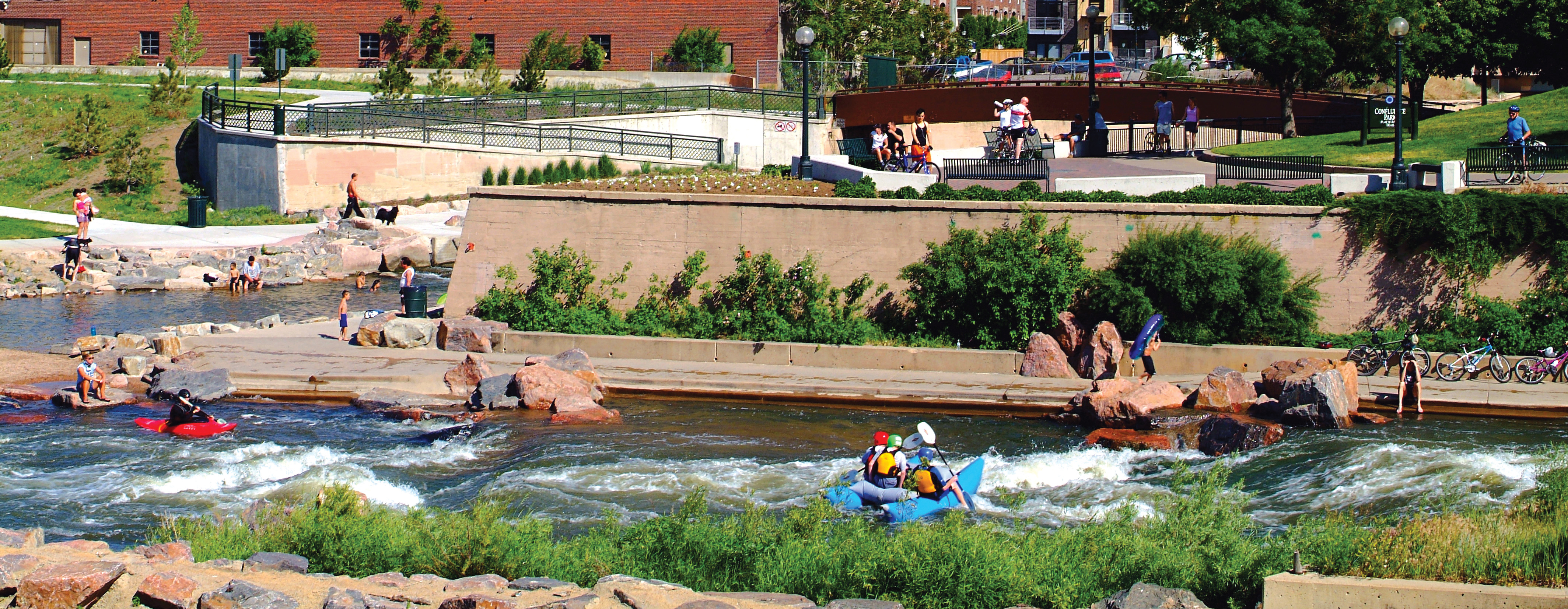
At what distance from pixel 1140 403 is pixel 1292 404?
2148 millimetres

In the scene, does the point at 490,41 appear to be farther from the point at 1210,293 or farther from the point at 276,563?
the point at 276,563

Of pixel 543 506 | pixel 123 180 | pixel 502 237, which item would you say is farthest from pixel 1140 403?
pixel 123 180

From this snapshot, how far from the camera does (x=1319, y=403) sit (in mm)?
20172

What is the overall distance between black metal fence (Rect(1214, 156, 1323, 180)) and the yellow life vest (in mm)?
16091

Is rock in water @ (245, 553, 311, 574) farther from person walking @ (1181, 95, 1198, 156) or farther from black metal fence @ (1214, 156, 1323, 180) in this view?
person walking @ (1181, 95, 1198, 156)

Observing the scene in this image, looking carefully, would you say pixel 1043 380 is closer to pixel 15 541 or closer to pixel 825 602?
pixel 825 602

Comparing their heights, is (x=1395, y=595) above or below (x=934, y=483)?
above

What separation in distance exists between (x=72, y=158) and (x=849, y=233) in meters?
30.5

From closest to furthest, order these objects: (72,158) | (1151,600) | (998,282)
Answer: (1151,600), (998,282), (72,158)

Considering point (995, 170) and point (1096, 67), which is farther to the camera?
point (1096, 67)

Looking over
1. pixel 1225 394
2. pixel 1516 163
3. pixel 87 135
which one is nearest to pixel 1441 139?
pixel 1516 163

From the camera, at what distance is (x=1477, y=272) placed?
23656mm

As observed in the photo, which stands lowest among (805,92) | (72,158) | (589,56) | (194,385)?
(194,385)

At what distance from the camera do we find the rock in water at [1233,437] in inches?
762
